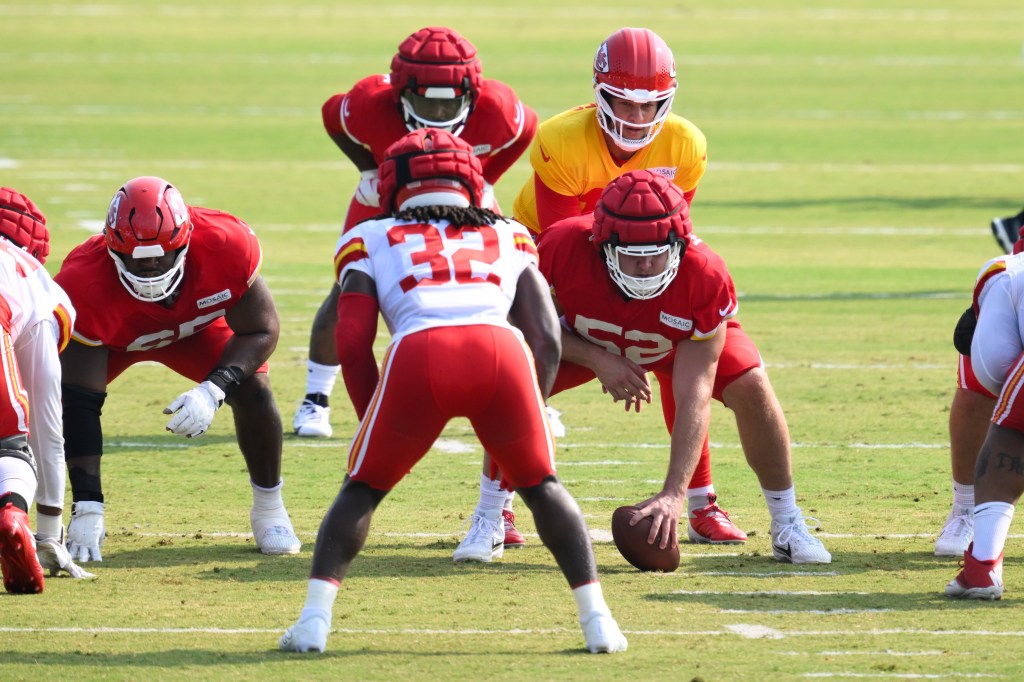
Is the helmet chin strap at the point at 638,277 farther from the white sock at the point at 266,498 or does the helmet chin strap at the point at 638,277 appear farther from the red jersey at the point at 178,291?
the white sock at the point at 266,498

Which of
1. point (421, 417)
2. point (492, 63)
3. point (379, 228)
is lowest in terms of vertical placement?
point (492, 63)

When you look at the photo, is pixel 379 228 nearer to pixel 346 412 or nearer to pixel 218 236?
pixel 218 236

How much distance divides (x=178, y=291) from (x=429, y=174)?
57.9 inches

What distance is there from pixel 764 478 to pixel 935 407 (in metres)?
3.11

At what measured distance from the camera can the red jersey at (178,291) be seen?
637 centimetres

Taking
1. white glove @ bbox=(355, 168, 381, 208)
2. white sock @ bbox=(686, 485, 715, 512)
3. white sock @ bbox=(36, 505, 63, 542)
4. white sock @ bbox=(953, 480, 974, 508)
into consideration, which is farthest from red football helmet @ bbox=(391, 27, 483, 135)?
white sock @ bbox=(953, 480, 974, 508)

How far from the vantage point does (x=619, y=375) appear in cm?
620

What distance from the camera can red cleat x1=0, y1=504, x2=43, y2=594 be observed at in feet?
18.0

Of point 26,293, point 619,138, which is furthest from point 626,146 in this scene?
point 26,293

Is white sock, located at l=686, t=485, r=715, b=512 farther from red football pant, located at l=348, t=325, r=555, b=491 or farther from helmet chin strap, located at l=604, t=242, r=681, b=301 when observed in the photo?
red football pant, located at l=348, t=325, r=555, b=491

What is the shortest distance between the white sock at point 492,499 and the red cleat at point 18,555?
1.61 m

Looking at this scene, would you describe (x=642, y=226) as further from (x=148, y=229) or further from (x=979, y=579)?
(x=148, y=229)

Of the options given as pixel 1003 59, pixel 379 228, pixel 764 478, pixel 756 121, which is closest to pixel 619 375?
pixel 764 478

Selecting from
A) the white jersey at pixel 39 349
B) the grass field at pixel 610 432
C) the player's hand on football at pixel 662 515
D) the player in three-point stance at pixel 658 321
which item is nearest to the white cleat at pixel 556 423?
the grass field at pixel 610 432
